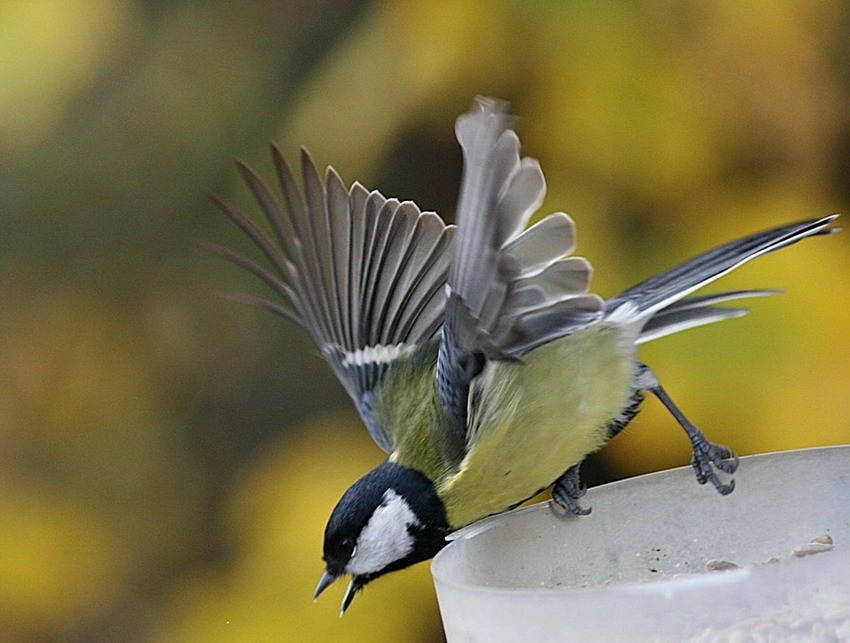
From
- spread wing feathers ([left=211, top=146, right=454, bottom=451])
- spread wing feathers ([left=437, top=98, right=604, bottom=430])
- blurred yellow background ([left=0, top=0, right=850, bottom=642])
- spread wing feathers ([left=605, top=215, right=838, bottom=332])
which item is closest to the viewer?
spread wing feathers ([left=437, top=98, right=604, bottom=430])

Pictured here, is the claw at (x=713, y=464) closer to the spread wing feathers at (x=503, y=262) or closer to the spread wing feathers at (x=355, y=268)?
the spread wing feathers at (x=503, y=262)

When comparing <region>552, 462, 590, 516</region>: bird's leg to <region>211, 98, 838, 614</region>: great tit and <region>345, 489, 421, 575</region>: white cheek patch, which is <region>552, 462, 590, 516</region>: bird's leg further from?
<region>345, 489, 421, 575</region>: white cheek patch

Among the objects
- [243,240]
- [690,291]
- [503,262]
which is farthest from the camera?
[243,240]

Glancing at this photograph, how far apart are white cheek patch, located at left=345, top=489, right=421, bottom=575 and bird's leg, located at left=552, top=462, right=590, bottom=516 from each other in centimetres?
12

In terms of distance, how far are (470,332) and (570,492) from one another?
0.40 ft

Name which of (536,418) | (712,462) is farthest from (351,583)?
(712,462)

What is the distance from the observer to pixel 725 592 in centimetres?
37

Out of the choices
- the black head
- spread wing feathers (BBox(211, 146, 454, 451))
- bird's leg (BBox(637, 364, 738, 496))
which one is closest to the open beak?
the black head

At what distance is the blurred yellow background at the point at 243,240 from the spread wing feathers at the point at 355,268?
0.22 meters

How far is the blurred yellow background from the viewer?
39.8 inches

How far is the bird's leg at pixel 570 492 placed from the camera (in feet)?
1.82

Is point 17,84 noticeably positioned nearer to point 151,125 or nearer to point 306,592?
point 151,125

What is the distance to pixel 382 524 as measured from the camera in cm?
70

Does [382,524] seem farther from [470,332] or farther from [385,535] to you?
[470,332]
